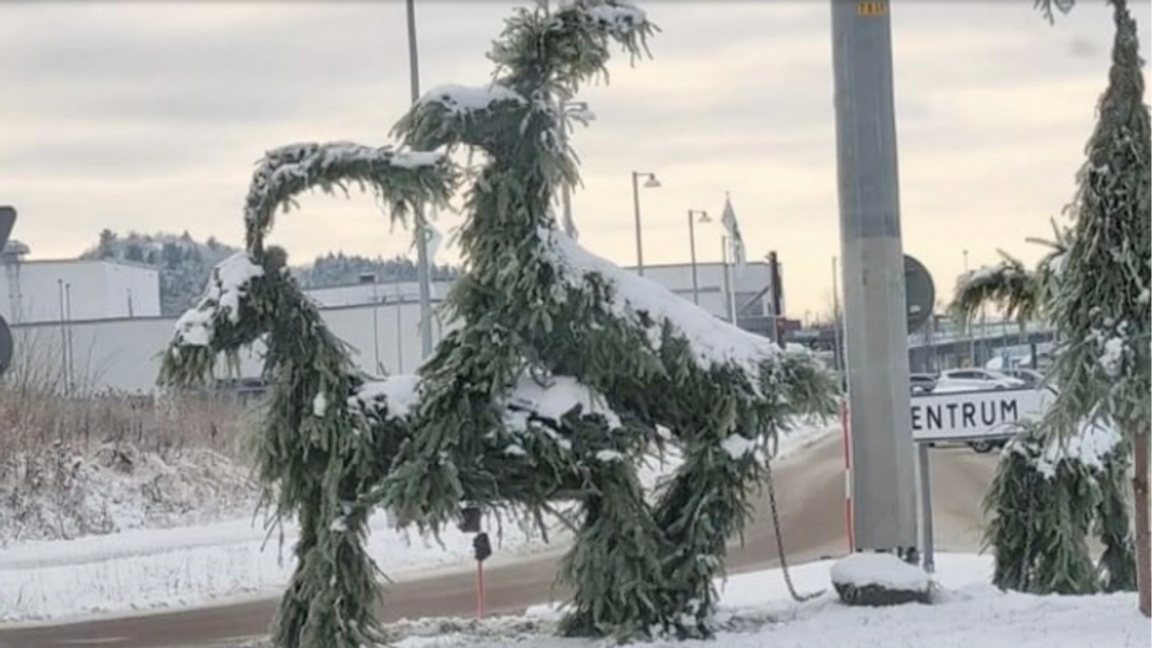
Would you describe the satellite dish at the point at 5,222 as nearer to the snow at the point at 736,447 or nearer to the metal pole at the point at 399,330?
the snow at the point at 736,447

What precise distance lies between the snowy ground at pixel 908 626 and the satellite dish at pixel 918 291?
6.49ft

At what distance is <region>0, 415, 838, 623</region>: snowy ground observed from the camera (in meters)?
16.3

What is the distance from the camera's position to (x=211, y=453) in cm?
2716

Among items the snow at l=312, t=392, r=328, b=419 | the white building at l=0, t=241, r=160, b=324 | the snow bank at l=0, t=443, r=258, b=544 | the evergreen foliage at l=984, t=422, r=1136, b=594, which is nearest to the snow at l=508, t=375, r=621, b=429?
the snow at l=312, t=392, r=328, b=419

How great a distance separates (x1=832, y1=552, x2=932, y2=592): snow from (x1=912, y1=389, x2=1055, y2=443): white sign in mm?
1433

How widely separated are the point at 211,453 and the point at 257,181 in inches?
754

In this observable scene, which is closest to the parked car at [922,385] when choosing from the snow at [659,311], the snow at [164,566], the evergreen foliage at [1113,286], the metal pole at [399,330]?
the snow at [659,311]

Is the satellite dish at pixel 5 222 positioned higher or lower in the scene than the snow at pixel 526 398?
higher

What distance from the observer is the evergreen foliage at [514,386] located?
8.76 meters

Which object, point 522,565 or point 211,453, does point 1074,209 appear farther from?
point 211,453

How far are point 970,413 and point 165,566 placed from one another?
1122cm

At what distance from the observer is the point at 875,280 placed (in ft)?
32.5

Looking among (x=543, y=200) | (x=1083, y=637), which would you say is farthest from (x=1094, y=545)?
(x=543, y=200)

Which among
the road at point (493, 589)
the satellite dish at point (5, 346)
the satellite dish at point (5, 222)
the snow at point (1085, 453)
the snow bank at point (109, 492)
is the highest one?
the satellite dish at point (5, 222)
